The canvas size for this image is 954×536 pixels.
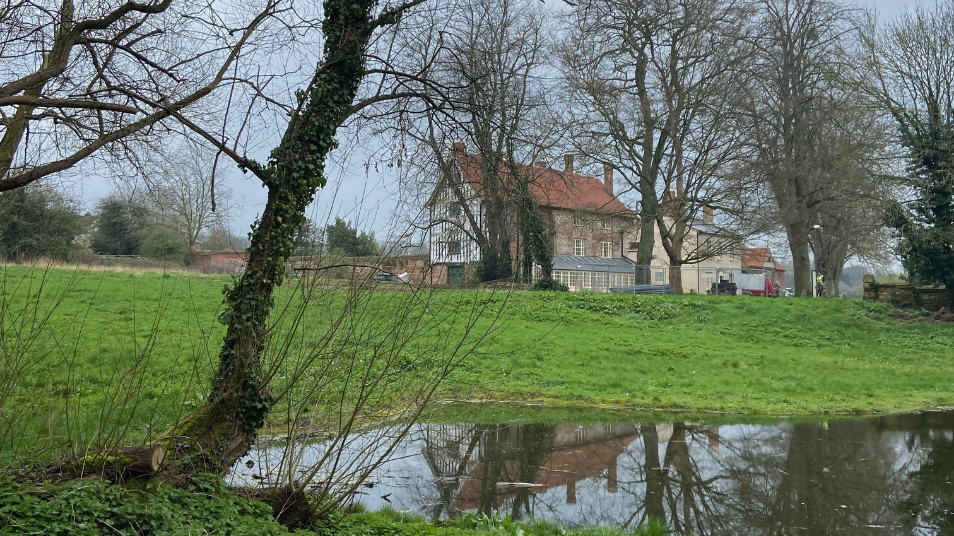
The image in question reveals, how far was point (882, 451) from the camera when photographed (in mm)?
9805

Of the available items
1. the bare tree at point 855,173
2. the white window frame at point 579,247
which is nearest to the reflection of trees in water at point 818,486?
the bare tree at point 855,173

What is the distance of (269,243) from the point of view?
6004mm

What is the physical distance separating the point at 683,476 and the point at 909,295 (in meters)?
22.1

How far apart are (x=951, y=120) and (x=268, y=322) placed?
26.3 meters

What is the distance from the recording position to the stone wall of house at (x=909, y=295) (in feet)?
82.2

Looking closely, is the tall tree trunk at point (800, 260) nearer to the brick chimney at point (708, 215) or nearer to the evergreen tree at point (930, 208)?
the brick chimney at point (708, 215)

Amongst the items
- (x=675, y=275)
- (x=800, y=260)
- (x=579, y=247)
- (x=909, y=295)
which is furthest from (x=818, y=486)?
(x=579, y=247)

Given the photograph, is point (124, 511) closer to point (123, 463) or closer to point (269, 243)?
point (123, 463)

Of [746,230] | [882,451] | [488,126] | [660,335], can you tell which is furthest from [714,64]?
[488,126]

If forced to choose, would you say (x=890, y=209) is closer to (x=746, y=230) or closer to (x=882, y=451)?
(x=746, y=230)

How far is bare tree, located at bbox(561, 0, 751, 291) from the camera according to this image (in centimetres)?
2677

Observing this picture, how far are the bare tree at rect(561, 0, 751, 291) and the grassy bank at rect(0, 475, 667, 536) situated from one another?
2253 centimetres

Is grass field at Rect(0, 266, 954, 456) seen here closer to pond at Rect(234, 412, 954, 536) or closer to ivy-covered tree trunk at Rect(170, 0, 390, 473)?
ivy-covered tree trunk at Rect(170, 0, 390, 473)

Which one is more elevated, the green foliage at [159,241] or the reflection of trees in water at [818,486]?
the green foliage at [159,241]
